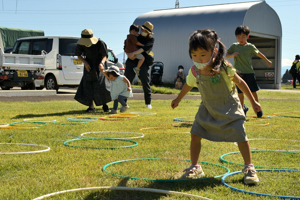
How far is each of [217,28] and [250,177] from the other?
80.3 ft

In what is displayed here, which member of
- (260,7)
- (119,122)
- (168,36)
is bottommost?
(119,122)

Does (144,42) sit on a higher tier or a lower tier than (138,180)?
higher

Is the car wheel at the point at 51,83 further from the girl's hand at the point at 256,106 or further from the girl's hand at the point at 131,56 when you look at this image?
the girl's hand at the point at 256,106

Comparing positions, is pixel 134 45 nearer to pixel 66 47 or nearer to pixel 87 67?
pixel 87 67

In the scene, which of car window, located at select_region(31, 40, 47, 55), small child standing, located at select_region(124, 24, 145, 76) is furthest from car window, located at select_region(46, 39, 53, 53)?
small child standing, located at select_region(124, 24, 145, 76)

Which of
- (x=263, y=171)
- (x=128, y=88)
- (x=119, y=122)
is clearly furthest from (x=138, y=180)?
(x=128, y=88)

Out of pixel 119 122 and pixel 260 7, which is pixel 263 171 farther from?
pixel 260 7

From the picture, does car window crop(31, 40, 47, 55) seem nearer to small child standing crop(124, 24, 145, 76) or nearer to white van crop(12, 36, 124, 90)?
white van crop(12, 36, 124, 90)

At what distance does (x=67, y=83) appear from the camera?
18.1m

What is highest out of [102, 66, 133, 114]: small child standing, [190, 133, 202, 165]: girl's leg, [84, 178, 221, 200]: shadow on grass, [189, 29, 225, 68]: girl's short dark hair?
[189, 29, 225, 68]: girl's short dark hair

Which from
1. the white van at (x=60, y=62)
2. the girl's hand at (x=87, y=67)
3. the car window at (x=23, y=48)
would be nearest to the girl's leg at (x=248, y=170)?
the girl's hand at (x=87, y=67)

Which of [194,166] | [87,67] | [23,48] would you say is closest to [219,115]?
[194,166]

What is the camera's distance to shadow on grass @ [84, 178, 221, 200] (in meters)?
3.26

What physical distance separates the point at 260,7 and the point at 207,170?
2572cm
